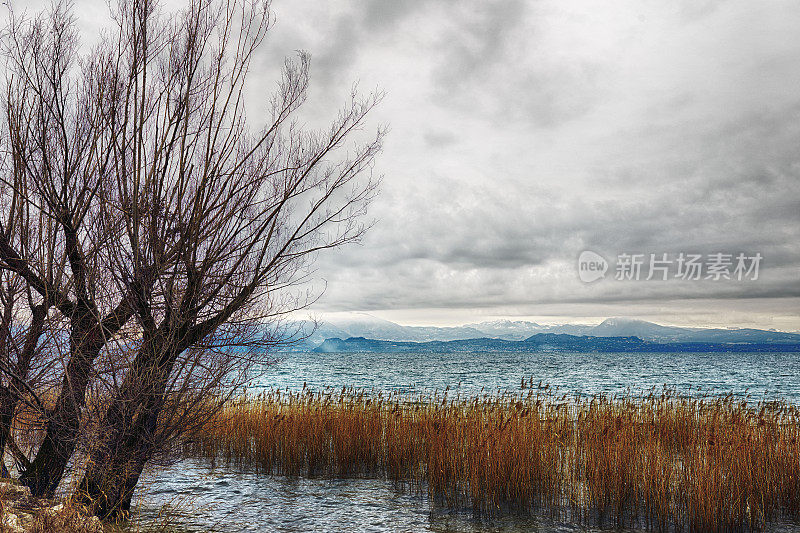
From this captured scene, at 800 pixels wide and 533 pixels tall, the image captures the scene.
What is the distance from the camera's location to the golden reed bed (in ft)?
20.1

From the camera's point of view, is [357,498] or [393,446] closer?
[357,498]

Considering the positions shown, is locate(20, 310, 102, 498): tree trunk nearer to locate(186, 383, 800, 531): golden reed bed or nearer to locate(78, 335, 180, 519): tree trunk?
locate(78, 335, 180, 519): tree trunk

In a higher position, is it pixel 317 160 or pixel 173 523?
pixel 317 160

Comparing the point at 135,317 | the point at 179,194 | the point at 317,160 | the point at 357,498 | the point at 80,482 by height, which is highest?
the point at 317,160

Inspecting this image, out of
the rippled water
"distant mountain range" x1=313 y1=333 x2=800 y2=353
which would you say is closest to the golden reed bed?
the rippled water

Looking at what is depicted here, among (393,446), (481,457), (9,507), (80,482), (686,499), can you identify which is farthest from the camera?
(393,446)

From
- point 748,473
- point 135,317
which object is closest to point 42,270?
point 135,317

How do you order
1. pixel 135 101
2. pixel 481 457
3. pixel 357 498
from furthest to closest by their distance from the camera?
pixel 357 498, pixel 481 457, pixel 135 101

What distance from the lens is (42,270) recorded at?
15.5 feet

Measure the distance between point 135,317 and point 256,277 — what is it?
1.23m

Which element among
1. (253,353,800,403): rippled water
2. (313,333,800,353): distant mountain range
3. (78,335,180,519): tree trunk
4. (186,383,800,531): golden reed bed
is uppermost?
(78,335,180,519): tree trunk

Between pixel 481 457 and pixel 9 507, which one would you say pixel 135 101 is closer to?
pixel 9 507

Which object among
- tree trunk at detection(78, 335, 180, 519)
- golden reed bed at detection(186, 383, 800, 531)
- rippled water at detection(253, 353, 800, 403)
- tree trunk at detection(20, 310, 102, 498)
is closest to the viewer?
tree trunk at detection(78, 335, 180, 519)

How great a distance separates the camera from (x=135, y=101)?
15.2ft
